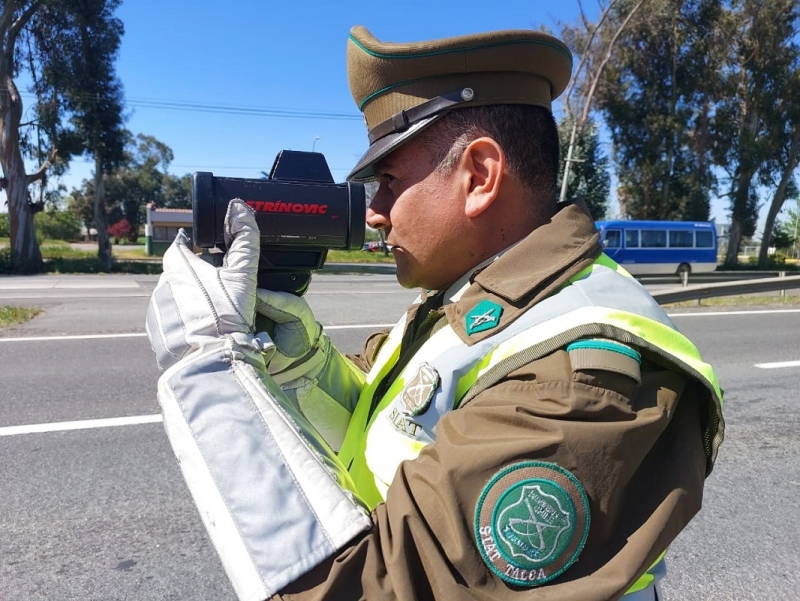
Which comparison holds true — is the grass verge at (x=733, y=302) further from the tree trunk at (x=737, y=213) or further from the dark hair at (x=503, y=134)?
the tree trunk at (x=737, y=213)

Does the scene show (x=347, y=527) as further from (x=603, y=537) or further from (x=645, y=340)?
(x=645, y=340)

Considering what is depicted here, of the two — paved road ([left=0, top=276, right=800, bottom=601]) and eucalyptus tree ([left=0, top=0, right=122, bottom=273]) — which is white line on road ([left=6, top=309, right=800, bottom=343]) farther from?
eucalyptus tree ([left=0, top=0, right=122, bottom=273])

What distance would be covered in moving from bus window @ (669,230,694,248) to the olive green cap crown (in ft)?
74.1

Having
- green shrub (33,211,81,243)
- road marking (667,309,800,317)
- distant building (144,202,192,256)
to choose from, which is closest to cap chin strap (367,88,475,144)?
road marking (667,309,800,317)

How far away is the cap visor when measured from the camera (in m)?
1.21

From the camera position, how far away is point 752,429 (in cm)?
438

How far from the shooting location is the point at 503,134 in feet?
3.93

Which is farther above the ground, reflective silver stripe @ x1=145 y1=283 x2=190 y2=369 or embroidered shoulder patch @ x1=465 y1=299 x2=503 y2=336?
embroidered shoulder patch @ x1=465 y1=299 x2=503 y2=336

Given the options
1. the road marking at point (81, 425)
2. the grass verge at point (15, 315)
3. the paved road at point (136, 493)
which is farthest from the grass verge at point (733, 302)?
the grass verge at point (15, 315)

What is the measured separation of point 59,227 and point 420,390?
60360 millimetres

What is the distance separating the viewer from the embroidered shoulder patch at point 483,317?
1.09 m

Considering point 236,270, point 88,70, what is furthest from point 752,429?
point 88,70

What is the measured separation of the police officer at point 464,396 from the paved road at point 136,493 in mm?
1657

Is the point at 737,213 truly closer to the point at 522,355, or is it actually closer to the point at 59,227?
the point at 522,355
